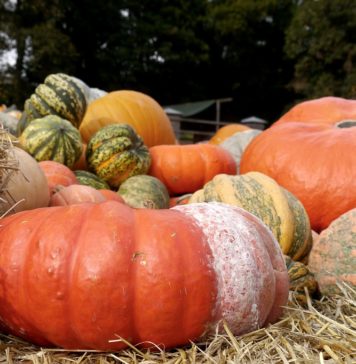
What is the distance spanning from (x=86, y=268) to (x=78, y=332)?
19 centimetres

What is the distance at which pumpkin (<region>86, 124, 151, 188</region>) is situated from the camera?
358 cm

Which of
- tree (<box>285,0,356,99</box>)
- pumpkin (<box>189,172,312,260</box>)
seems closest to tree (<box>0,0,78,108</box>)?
tree (<box>285,0,356,99</box>)

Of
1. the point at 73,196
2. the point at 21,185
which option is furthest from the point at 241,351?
the point at 73,196

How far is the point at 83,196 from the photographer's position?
2.43 metres

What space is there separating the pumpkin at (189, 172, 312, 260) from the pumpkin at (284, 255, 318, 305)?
191mm

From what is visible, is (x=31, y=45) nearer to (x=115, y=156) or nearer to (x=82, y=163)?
(x=82, y=163)

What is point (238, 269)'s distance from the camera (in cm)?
142

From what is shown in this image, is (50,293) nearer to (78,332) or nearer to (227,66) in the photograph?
(78,332)

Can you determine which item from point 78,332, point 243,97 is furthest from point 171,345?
point 243,97

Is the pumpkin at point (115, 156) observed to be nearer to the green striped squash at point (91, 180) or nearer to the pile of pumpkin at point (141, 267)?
the green striped squash at point (91, 180)

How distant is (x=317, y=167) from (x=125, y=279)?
2.19 metres

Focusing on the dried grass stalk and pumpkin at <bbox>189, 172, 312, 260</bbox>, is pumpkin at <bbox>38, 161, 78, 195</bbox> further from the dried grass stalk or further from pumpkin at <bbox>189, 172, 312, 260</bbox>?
the dried grass stalk

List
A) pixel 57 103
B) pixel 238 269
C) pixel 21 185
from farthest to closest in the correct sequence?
pixel 57 103 < pixel 21 185 < pixel 238 269

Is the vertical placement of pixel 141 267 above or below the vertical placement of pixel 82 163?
above
